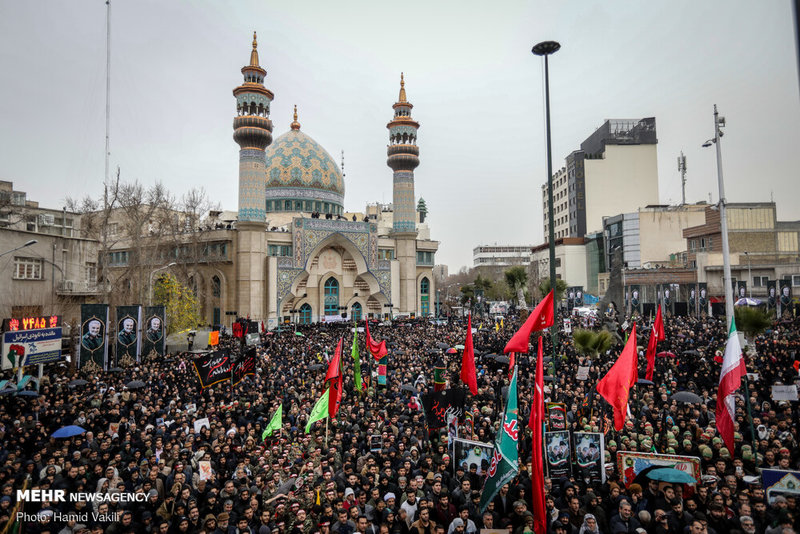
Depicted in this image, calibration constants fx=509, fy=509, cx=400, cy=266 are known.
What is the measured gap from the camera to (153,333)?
67.5 feet

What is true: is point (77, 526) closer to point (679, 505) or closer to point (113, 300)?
point (679, 505)

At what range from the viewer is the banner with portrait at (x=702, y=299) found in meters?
31.9

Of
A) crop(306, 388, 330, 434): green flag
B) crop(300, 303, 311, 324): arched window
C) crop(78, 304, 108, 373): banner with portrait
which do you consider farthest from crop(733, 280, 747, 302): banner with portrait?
crop(78, 304, 108, 373): banner with portrait

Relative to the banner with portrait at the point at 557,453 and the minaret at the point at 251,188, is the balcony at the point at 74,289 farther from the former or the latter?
the banner with portrait at the point at 557,453

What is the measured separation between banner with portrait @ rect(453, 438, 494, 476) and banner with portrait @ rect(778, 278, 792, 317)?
Answer: 27.7 m

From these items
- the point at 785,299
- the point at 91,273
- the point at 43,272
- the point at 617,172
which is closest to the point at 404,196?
the point at 91,273

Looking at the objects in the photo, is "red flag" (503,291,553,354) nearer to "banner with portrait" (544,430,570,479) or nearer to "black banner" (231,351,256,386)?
"banner with portrait" (544,430,570,479)

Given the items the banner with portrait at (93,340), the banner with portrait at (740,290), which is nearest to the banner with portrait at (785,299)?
the banner with portrait at (740,290)

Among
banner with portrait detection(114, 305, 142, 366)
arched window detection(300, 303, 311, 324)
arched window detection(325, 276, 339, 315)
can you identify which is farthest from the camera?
arched window detection(325, 276, 339, 315)

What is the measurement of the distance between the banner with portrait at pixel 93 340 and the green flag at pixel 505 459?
52.4ft

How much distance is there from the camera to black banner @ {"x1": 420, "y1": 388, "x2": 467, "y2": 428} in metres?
9.98

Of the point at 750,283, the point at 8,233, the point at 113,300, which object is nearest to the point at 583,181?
the point at 750,283

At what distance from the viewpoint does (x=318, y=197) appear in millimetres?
46406

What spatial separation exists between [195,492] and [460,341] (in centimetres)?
1794
